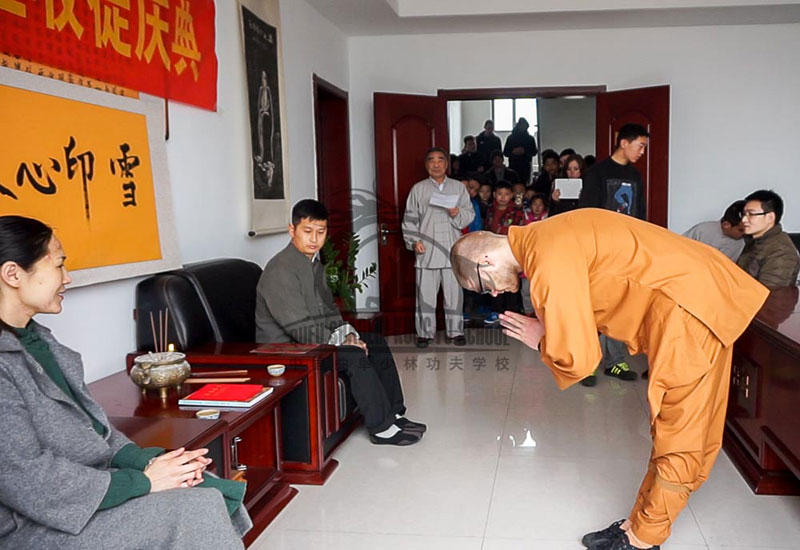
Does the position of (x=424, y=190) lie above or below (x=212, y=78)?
below

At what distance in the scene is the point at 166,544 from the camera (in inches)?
57.2

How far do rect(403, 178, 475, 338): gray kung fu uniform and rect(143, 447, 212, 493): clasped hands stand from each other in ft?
12.4

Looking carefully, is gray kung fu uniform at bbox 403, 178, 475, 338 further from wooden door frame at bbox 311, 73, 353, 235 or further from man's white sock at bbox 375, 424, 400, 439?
man's white sock at bbox 375, 424, 400, 439

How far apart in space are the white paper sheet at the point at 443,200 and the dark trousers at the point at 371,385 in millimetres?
2147

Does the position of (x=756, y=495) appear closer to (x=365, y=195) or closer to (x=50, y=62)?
(x=50, y=62)

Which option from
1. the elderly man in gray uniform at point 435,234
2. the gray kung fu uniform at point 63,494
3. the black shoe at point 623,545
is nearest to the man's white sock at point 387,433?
the black shoe at point 623,545

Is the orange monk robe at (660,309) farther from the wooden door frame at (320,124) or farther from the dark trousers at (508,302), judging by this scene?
the dark trousers at (508,302)

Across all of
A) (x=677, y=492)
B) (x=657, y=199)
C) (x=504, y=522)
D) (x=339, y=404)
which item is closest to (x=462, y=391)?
(x=339, y=404)

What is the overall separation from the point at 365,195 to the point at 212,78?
2641 millimetres

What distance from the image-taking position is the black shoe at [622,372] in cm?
418

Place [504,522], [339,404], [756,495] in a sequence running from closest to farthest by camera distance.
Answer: [504,522]
[756,495]
[339,404]

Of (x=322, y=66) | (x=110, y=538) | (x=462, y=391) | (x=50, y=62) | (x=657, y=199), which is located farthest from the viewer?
(x=657, y=199)

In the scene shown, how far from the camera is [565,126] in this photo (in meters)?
9.59

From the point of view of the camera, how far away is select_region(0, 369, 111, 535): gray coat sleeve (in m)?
1.32
